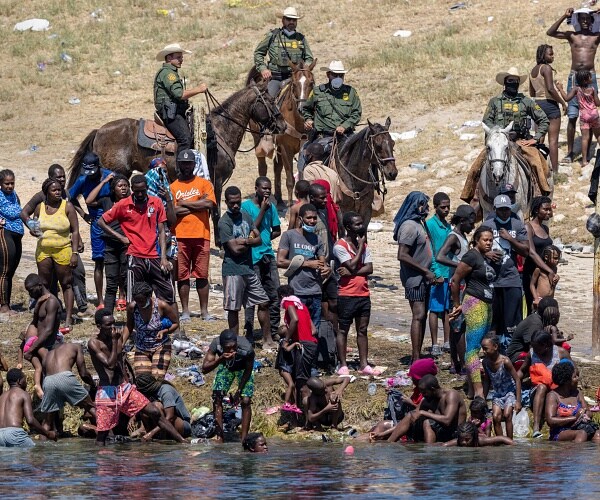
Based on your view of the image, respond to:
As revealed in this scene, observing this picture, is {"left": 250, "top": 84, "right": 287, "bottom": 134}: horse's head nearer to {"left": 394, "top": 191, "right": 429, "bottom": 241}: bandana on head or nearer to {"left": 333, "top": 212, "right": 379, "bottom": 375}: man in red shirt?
{"left": 394, "top": 191, "right": 429, "bottom": 241}: bandana on head

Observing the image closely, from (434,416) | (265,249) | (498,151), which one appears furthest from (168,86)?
(434,416)

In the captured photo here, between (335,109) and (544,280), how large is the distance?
229 inches

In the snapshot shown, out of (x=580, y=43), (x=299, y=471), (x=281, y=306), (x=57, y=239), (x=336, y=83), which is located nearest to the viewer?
(x=299, y=471)

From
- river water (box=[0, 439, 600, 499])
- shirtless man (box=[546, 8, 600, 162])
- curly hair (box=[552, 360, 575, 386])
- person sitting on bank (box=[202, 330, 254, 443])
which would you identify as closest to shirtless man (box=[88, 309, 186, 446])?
river water (box=[0, 439, 600, 499])

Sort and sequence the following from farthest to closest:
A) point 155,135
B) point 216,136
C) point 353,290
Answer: point 216,136, point 155,135, point 353,290

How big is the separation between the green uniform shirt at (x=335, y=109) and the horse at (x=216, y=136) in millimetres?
1077

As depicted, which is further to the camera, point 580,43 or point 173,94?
point 580,43

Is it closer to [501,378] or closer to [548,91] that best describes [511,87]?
[548,91]

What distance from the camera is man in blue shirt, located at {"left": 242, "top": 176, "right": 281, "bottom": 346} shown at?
1736cm

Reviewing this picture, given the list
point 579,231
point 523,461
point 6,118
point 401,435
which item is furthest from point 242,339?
point 6,118

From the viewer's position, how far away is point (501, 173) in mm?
19453

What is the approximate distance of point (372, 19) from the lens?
3597 cm

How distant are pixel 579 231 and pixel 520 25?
1049 cm

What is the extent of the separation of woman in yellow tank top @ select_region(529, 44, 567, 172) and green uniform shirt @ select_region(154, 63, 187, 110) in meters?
6.84
